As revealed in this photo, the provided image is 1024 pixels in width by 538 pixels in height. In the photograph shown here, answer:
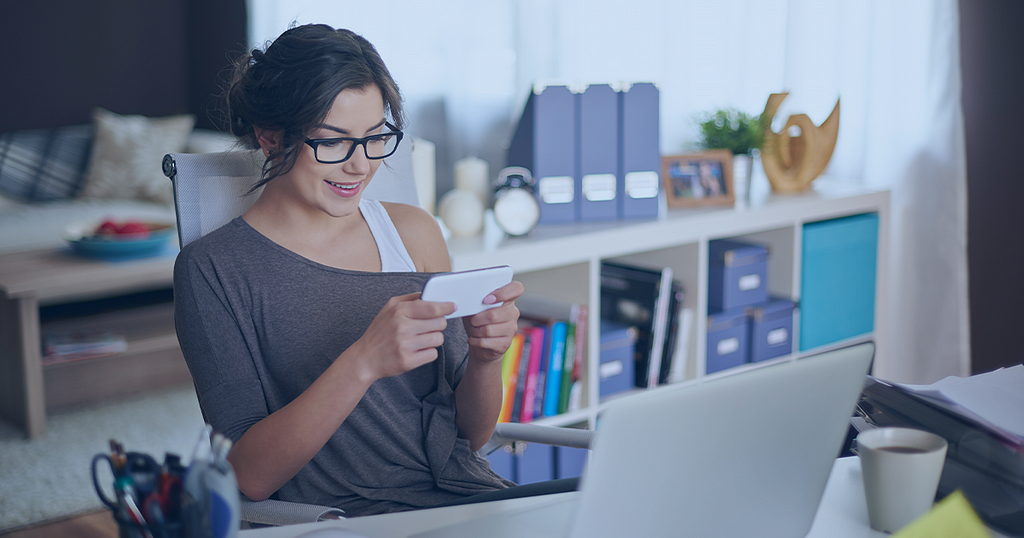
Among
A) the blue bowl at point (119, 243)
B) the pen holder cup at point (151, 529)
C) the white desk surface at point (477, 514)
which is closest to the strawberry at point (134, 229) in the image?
the blue bowl at point (119, 243)

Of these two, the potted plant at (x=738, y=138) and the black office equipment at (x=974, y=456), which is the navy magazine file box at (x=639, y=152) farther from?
the black office equipment at (x=974, y=456)

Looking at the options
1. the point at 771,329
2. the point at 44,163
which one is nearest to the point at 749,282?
the point at 771,329

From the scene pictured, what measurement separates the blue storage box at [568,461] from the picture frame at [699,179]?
725 millimetres

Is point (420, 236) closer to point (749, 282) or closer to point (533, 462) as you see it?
point (533, 462)

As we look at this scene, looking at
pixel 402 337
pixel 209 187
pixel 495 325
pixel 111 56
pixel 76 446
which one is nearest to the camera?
pixel 402 337

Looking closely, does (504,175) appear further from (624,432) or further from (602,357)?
(624,432)

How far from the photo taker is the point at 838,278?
2471 millimetres

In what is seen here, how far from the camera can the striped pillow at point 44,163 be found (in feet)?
12.8

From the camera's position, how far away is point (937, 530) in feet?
1.96

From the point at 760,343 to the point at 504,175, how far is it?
934mm

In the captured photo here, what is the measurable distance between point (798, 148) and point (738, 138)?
24 cm

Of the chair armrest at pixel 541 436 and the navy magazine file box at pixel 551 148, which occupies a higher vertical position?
the navy magazine file box at pixel 551 148

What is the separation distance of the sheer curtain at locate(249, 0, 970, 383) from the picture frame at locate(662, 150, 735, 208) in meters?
0.59

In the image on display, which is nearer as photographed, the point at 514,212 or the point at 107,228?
the point at 514,212
